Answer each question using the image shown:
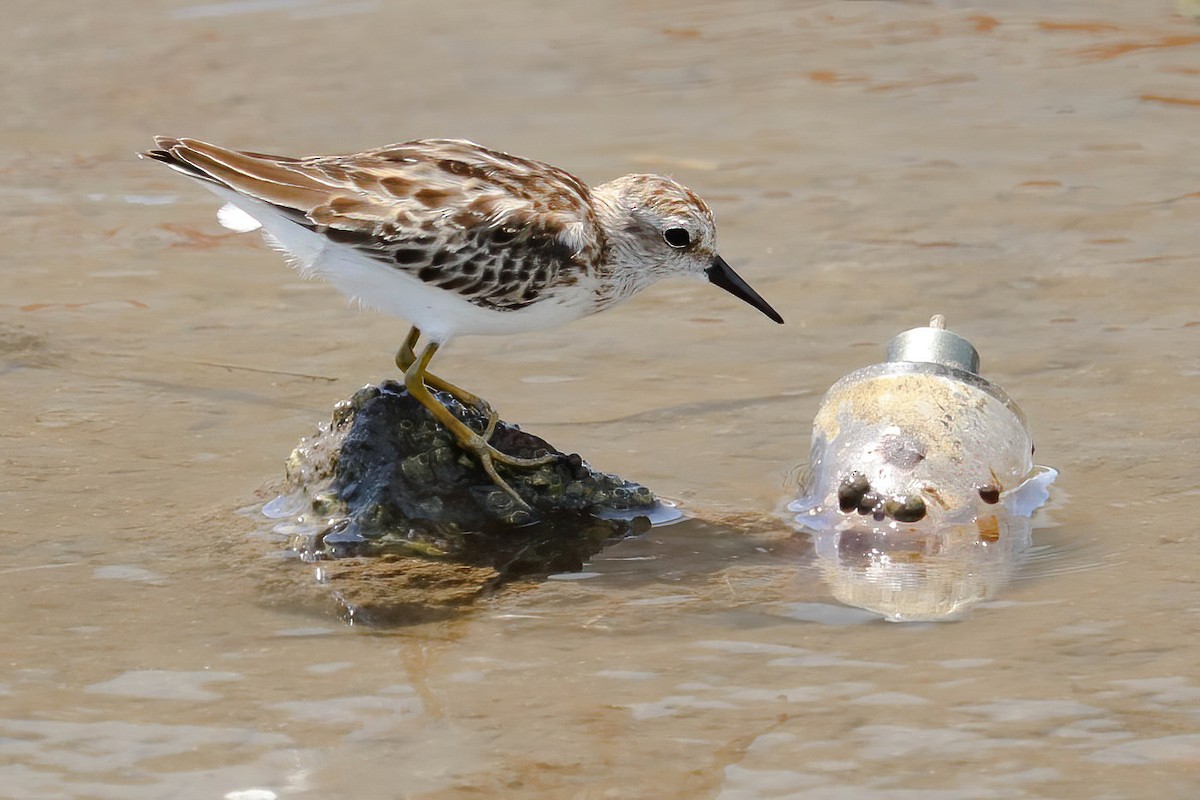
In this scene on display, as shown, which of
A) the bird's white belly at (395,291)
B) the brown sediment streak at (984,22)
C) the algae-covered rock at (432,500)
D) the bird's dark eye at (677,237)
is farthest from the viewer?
the brown sediment streak at (984,22)

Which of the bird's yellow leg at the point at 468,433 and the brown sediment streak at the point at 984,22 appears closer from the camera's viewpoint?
the bird's yellow leg at the point at 468,433

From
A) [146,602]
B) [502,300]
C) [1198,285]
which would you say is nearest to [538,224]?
[502,300]

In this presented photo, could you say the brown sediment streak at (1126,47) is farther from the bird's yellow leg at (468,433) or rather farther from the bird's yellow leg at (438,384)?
the bird's yellow leg at (468,433)

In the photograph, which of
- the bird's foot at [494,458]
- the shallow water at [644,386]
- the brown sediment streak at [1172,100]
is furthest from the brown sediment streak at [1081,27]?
the bird's foot at [494,458]

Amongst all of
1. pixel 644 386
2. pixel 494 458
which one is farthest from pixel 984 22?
pixel 494 458

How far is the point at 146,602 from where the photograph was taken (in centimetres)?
577

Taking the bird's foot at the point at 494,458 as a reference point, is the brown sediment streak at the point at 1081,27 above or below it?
above

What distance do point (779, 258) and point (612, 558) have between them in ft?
Answer: 12.0

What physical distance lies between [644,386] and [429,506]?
192 cm

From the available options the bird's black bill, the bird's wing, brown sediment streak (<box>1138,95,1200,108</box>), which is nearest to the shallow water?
brown sediment streak (<box>1138,95,1200,108</box>)

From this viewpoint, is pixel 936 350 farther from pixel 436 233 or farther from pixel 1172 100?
pixel 1172 100

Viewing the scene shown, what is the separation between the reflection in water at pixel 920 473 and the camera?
20.2 feet

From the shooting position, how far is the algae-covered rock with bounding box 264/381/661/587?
621cm

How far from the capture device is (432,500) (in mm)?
6363
